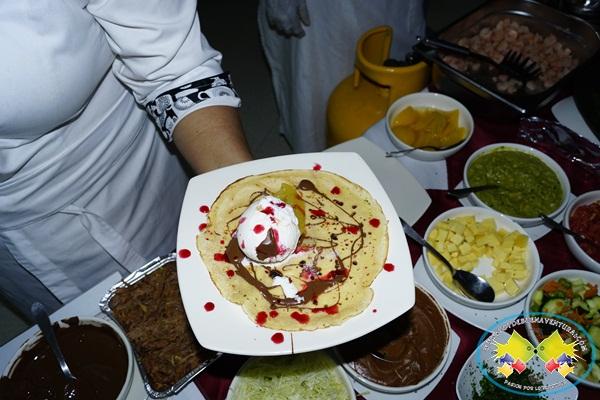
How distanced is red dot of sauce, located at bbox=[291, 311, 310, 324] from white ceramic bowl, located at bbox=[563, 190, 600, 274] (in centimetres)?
103

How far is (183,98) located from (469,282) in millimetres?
996

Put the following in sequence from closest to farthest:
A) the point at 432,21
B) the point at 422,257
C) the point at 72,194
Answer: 1. the point at 72,194
2. the point at 422,257
3. the point at 432,21

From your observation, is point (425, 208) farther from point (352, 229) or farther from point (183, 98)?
point (183, 98)

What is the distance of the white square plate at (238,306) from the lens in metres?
0.86

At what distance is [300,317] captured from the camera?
901 millimetres

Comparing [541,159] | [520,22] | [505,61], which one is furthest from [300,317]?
[520,22]

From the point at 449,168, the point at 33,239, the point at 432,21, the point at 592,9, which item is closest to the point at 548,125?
the point at 449,168

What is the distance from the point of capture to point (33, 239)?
133 centimetres

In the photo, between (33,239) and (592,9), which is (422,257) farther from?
(592,9)

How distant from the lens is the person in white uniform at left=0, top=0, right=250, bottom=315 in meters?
1.01

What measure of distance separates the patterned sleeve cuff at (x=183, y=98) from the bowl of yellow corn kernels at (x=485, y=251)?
80 cm

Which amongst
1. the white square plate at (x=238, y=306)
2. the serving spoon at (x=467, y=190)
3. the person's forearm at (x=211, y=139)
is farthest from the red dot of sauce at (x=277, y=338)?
the serving spoon at (x=467, y=190)

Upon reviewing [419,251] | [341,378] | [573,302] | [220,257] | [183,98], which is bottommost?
[573,302]

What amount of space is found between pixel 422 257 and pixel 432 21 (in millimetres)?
3327
